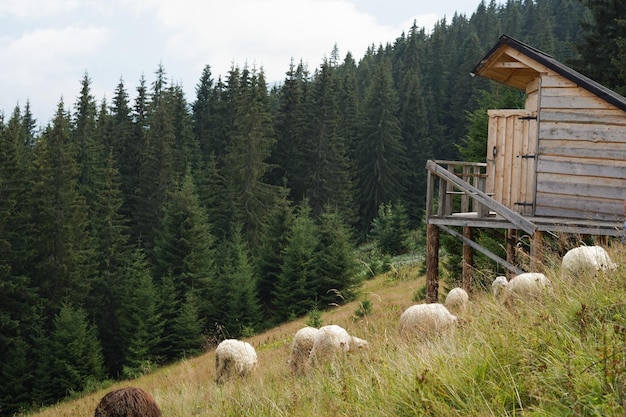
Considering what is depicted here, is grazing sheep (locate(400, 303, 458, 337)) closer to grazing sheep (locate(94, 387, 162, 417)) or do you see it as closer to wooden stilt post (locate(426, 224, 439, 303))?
grazing sheep (locate(94, 387, 162, 417))

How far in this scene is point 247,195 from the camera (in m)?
50.0

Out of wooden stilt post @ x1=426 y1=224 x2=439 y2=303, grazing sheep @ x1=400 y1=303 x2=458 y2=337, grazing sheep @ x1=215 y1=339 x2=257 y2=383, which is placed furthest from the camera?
wooden stilt post @ x1=426 y1=224 x2=439 y2=303

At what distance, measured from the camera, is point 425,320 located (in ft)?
24.8

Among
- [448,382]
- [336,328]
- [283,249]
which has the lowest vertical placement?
[283,249]

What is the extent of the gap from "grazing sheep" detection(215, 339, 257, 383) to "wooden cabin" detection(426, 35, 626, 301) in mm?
4715

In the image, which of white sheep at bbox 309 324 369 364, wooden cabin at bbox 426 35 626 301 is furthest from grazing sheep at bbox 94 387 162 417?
wooden cabin at bbox 426 35 626 301

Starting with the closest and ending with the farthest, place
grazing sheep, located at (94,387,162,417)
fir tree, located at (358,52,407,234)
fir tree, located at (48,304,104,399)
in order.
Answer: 1. grazing sheep, located at (94,387,162,417)
2. fir tree, located at (48,304,104,399)
3. fir tree, located at (358,52,407,234)

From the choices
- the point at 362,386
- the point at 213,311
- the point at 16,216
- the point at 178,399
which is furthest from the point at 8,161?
the point at 362,386

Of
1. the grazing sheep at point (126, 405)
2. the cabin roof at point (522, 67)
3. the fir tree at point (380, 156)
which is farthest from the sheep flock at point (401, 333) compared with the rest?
the fir tree at point (380, 156)

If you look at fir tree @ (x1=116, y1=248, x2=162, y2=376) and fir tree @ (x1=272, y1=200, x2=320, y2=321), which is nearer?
fir tree @ (x1=116, y1=248, x2=162, y2=376)

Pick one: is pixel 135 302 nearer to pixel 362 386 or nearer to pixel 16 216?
pixel 16 216

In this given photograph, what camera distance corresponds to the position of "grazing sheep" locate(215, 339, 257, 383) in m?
10.2

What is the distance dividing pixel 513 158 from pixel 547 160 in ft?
2.73

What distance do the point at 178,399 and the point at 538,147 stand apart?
9667 mm
